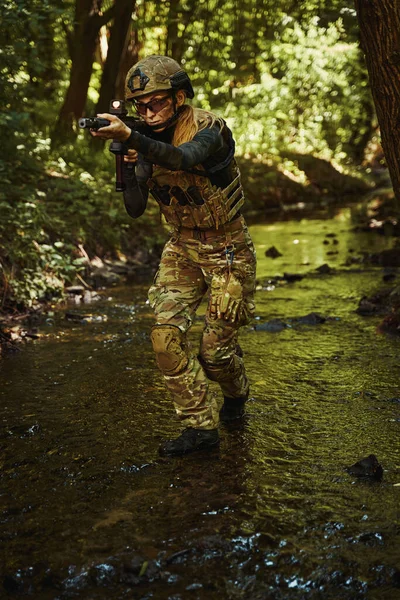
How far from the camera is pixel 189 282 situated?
186 inches

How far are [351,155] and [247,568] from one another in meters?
30.0

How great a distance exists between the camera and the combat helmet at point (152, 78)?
426 cm

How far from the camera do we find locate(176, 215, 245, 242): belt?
4.65 m

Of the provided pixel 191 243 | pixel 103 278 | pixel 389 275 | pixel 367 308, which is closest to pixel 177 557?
pixel 191 243

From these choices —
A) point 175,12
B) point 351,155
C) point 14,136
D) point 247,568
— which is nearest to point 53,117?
point 175,12

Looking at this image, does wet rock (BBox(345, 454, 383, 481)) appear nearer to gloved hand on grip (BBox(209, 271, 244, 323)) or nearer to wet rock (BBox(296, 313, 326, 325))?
gloved hand on grip (BBox(209, 271, 244, 323))

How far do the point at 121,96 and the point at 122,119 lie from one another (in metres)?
17.3

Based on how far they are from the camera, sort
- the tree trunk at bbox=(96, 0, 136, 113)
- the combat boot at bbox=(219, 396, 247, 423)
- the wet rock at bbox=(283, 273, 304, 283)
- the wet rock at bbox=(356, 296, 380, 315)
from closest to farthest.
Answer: the combat boot at bbox=(219, 396, 247, 423), the wet rock at bbox=(356, 296, 380, 315), the wet rock at bbox=(283, 273, 304, 283), the tree trunk at bbox=(96, 0, 136, 113)

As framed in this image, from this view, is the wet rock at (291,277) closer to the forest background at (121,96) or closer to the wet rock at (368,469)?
the forest background at (121,96)

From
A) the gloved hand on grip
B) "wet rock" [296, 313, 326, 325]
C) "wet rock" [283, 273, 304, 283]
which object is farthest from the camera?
"wet rock" [283, 273, 304, 283]

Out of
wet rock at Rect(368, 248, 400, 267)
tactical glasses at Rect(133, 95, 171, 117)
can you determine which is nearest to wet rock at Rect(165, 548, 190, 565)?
tactical glasses at Rect(133, 95, 171, 117)

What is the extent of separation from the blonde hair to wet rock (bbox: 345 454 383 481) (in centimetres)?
191

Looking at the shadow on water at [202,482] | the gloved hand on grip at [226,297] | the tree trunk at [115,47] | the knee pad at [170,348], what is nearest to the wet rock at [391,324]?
the shadow on water at [202,482]

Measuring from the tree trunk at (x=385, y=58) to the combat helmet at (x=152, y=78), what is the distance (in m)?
2.09
